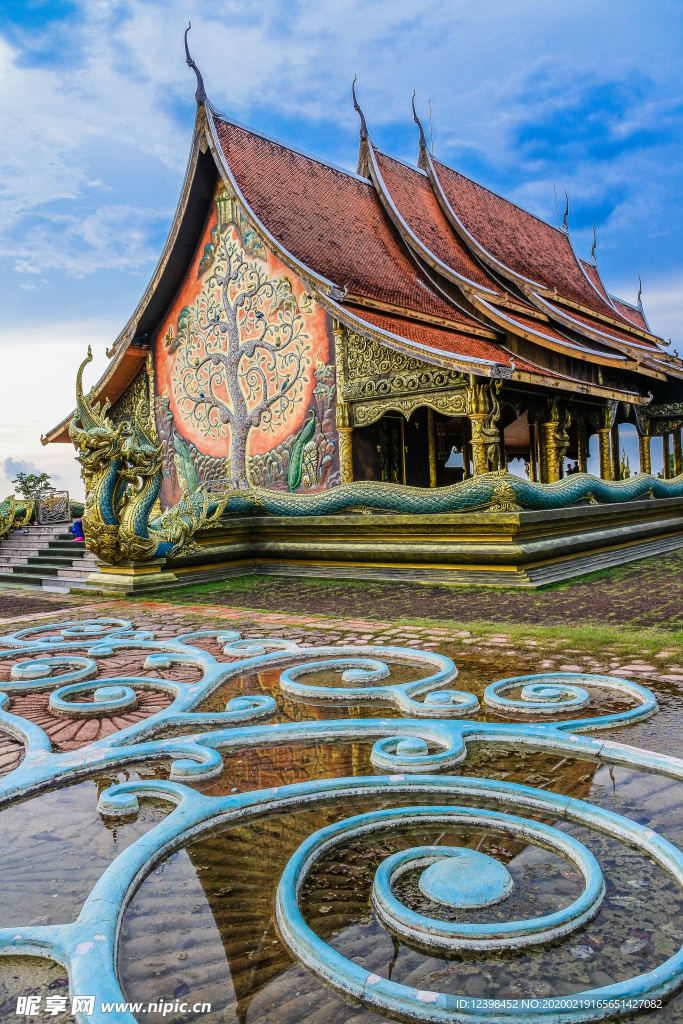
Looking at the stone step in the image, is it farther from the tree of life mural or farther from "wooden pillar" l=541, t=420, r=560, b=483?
"wooden pillar" l=541, t=420, r=560, b=483

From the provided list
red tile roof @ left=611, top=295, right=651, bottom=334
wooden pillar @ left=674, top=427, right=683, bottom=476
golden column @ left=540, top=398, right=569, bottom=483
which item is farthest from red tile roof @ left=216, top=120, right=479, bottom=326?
red tile roof @ left=611, top=295, right=651, bottom=334

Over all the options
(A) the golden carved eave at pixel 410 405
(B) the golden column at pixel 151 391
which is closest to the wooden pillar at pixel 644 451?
(A) the golden carved eave at pixel 410 405

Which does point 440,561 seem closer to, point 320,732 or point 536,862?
point 320,732

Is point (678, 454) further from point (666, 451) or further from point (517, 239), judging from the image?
point (517, 239)

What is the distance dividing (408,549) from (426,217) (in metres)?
8.18

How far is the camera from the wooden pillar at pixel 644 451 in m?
15.6

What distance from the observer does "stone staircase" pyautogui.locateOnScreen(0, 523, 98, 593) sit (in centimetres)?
884

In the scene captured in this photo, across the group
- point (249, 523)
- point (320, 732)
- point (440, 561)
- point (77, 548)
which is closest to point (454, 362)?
point (440, 561)

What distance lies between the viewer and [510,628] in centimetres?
498

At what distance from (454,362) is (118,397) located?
7410mm

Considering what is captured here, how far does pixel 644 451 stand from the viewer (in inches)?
616

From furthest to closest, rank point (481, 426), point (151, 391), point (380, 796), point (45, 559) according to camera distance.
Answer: point (151, 391) < point (45, 559) < point (481, 426) < point (380, 796)

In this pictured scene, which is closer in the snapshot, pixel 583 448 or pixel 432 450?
pixel 432 450

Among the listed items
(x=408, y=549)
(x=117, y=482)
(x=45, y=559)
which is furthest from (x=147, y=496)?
(x=408, y=549)
